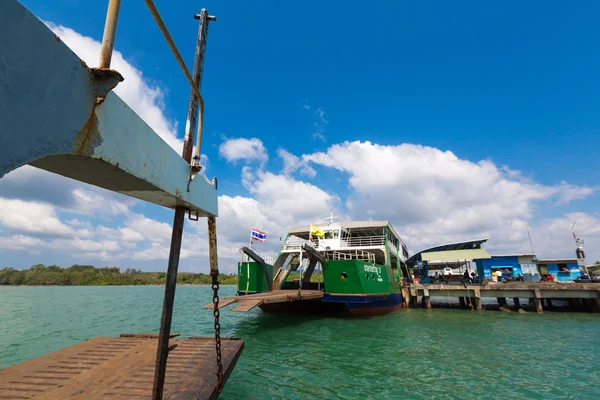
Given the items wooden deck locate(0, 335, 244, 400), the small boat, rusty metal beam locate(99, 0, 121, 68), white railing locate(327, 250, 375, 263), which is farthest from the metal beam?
white railing locate(327, 250, 375, 263)

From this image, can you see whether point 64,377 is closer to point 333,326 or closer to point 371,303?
point 333,326

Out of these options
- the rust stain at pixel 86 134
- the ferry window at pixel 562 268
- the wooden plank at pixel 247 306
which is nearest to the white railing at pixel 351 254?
the wooden plank at pixel 247 306

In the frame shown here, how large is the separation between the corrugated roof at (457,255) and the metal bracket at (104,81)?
2813 cm

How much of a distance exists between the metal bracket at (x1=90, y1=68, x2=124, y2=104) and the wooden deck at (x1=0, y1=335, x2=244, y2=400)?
3389 mm

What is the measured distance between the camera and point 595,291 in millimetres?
18812

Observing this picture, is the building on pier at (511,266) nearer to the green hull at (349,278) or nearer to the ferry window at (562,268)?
the ferry window at (562,268)

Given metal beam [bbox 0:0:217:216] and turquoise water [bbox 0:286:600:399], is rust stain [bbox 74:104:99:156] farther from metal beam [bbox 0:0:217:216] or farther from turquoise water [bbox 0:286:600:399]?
turquoise water [bbox 0:286:600:399]

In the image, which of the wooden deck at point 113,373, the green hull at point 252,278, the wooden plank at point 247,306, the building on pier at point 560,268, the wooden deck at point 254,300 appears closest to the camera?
the wooden deck at point 113,373

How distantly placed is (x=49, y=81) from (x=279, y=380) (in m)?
7.02

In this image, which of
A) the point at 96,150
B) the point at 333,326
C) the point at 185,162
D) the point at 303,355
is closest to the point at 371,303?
the point at 333,326

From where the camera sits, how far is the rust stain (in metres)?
1.58

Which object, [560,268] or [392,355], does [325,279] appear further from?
[560,268]

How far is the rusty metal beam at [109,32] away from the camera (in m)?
1.70

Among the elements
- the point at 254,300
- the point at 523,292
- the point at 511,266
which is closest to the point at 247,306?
the point at 254,300
